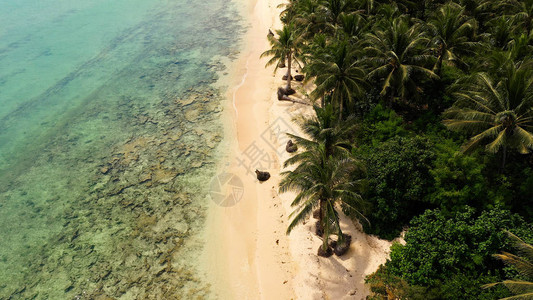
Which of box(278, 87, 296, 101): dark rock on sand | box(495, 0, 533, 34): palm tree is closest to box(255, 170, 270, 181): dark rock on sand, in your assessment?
box(278, 87, 296, 101): dark rock on sand

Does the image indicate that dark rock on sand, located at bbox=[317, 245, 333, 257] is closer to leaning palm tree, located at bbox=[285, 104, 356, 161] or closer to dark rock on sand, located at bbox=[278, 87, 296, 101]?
leaning palm tree, located at bbox=[285, 104, 356, 161]

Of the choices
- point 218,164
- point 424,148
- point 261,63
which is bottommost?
point 218,164

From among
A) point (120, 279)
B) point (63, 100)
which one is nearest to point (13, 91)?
point (63, 100)

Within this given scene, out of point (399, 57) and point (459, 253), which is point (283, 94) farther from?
point (459, 253)

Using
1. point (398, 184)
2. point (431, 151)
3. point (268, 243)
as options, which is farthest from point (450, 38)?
point (268, 243)

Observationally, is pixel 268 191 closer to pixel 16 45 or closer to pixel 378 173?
pixel 378 173

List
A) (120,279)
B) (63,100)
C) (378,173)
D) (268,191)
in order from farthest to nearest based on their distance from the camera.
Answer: (63,100) → (268,191) → (120,279) → (378,173)
